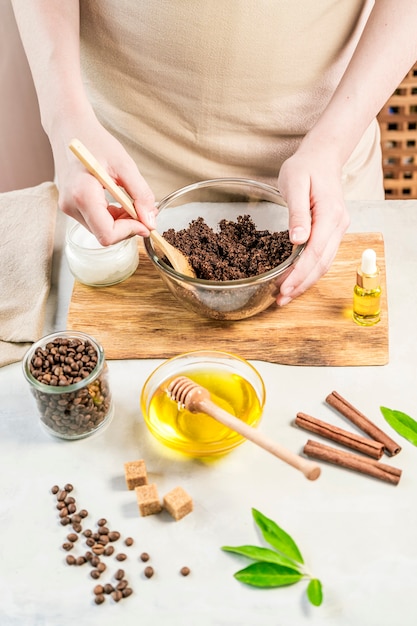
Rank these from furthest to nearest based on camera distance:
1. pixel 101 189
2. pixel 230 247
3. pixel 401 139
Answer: pixel 401 139
pixel 230 247
pixel 101 189

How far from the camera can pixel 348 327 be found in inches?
58.9

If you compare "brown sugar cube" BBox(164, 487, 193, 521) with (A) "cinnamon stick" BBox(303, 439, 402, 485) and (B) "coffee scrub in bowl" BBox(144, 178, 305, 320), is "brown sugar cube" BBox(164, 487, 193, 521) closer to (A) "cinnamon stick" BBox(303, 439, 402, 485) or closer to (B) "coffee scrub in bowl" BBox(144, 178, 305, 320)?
(A) "cinnamon stick" BBox(303, 439, 402, 485)

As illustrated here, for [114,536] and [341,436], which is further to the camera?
[341,436]

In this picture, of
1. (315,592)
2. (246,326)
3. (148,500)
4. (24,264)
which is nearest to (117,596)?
(148,500)

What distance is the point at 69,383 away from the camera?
1.26 meters

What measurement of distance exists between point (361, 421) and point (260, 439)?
0.71 ft

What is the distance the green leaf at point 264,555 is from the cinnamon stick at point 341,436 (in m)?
0.24

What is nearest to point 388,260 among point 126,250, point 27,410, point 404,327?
point 404,327

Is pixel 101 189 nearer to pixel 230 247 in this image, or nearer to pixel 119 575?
pixel 230 247

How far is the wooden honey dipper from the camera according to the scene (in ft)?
3.76

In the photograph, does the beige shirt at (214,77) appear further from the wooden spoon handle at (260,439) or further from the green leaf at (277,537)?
the green leaf at (277,537)

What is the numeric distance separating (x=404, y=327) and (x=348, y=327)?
4.2 inches

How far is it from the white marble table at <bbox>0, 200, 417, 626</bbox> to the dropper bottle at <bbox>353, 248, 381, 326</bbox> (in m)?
0.05

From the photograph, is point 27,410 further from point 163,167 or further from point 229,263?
point 163,167
